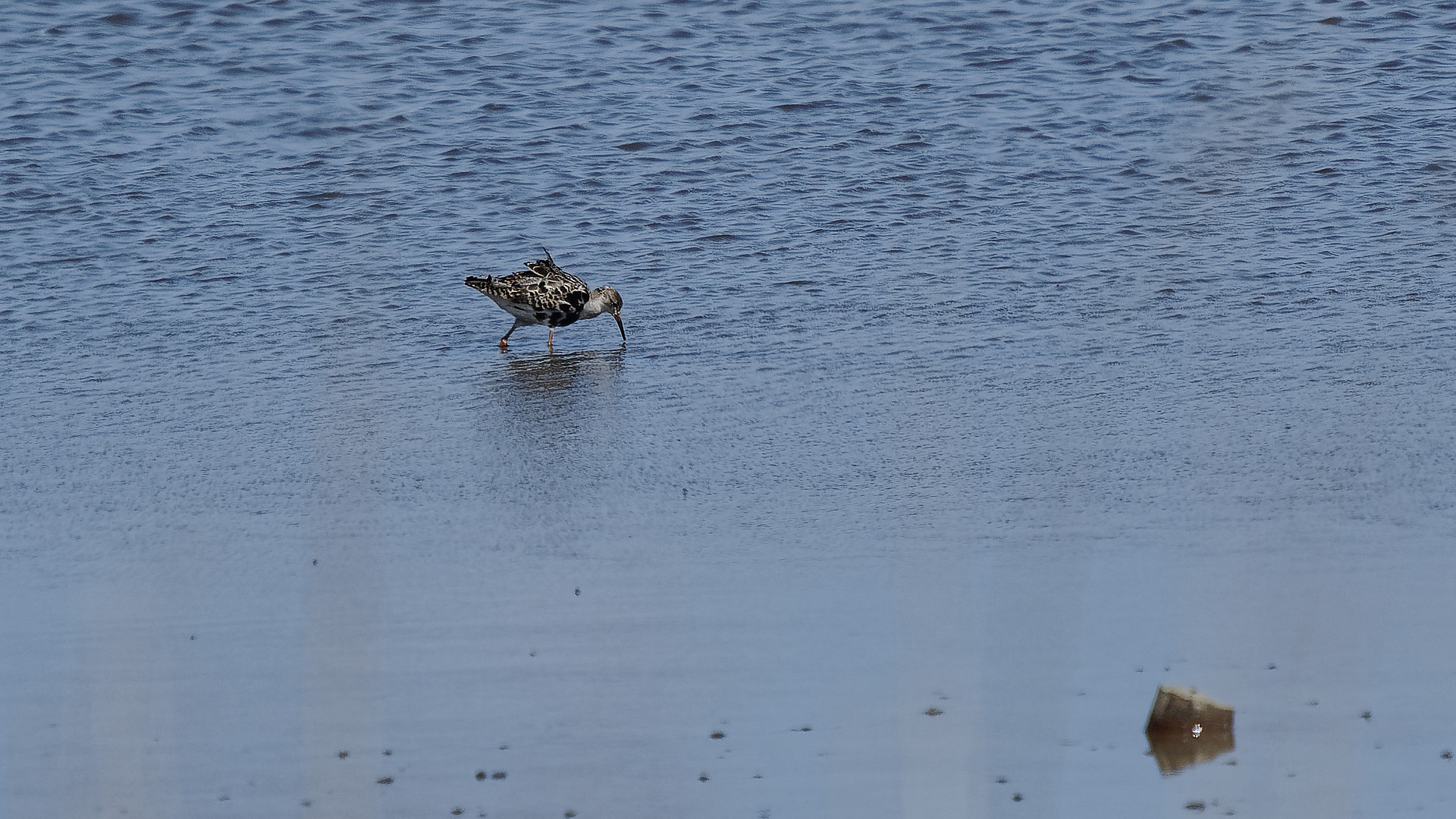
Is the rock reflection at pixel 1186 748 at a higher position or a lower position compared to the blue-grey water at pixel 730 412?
higher

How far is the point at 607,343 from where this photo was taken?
28.8 feet

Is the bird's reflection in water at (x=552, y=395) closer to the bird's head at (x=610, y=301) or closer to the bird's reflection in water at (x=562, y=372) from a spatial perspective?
the bird's reflection in water at (x=562, y=372)

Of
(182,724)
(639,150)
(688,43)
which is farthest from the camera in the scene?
(688,43)

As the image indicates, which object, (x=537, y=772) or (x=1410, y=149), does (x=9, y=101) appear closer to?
(x=1410, y=149)

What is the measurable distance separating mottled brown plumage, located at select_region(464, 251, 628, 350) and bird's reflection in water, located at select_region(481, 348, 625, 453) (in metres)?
0.19

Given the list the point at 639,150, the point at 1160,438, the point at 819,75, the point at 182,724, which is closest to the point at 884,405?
the point at 1160,438

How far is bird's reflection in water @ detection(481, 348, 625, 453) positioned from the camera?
23.5 feet

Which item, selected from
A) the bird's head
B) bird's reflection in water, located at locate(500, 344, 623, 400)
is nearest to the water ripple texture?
bird's reflection in water, located at locate(500, 344, 623, 400)

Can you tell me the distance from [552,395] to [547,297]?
3.42 feet

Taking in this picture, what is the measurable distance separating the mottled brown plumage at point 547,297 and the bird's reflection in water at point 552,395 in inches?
7.6

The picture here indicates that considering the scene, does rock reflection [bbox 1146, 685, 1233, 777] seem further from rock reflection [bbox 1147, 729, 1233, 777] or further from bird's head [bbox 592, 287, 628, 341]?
bird's head [bbox 592, 287, 628, 341]

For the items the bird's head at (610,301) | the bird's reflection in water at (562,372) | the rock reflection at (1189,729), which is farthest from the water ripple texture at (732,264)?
the rock reflection at (1189,729)

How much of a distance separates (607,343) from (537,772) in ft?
15.7

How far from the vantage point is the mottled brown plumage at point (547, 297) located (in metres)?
8.80
